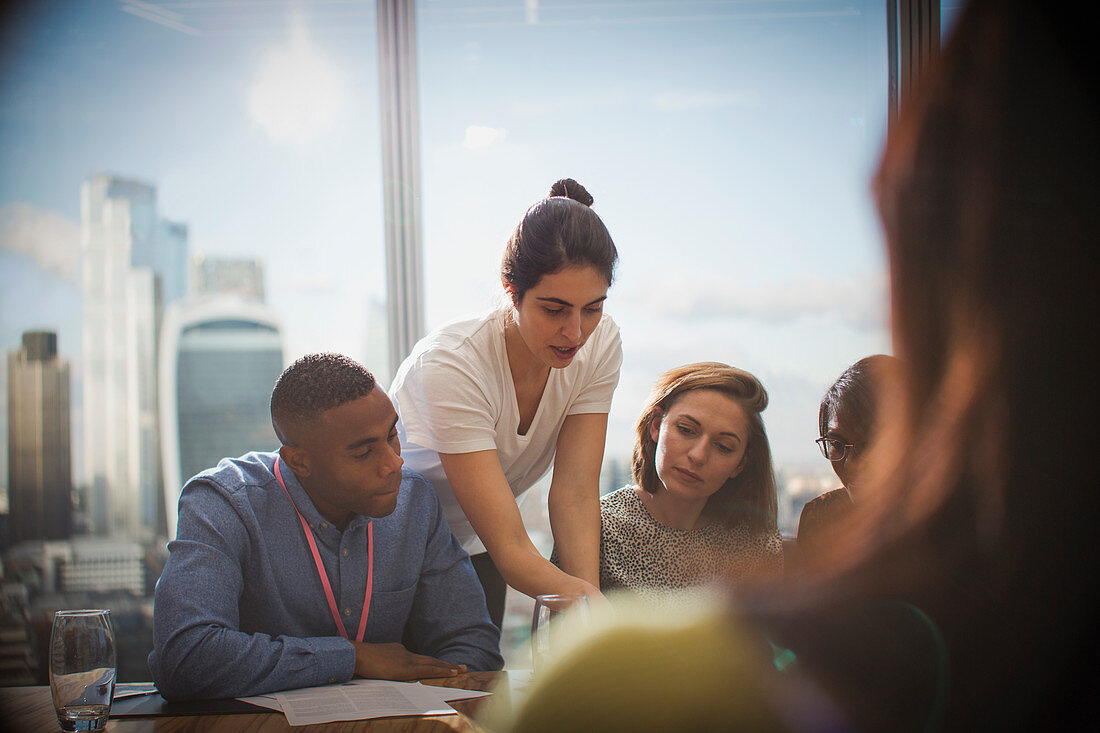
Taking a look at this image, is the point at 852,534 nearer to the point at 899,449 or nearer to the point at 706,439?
the point at 899,449

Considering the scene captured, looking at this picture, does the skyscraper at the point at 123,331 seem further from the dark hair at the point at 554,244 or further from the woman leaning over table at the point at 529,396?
the dark hair at the point at 554,244

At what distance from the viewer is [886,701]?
11.1 inches

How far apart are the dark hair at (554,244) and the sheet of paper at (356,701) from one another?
0.82 metres

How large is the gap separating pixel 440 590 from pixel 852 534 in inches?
55.1

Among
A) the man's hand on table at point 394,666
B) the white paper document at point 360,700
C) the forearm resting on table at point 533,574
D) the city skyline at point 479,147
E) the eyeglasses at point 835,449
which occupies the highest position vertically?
the city skyline at point 479,147

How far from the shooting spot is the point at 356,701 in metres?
1.10

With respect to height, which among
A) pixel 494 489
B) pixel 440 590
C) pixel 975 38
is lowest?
pixel 440 590

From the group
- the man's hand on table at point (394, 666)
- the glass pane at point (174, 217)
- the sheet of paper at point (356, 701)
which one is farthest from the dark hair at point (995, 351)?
the glass pane at point (174, 217)

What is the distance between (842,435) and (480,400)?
0.89 metres

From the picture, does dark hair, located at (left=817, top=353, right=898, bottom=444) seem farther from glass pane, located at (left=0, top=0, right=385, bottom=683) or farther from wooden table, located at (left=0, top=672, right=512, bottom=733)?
glass pane, located at (left=0, top=0, right=385, bottom=683)

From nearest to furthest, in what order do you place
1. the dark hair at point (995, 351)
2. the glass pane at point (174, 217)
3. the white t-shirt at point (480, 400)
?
the dark hair at point (995, 351), the white t-shirt at point (480, 400), the glass pane at point (174, 217)

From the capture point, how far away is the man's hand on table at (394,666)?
1.30 metres

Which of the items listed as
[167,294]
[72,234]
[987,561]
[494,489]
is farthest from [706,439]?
[72,234]

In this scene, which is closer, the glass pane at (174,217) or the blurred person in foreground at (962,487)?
the blurred person in foreground at (962,487)
